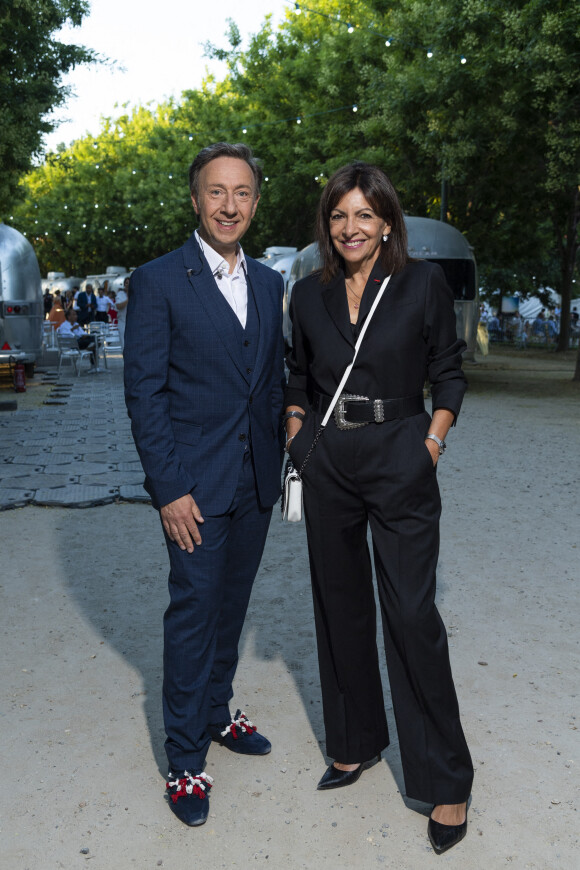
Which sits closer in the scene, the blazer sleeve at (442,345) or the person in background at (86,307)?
the blazer sleeve at (442,345)

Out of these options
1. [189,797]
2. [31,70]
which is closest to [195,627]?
[189,797]

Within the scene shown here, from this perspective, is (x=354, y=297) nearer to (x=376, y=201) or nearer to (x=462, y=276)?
(x=376, y=201)

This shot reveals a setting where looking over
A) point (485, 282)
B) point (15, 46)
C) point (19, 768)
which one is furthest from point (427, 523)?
point (485, 282)

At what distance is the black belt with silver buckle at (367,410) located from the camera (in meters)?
2.99

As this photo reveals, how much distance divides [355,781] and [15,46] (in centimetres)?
1596

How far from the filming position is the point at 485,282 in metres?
39.7

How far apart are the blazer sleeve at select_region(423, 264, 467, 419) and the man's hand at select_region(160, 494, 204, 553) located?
0.82 metres

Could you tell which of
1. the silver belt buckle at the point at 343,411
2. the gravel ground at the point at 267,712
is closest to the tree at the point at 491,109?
the gravel ground at the point at 267,712

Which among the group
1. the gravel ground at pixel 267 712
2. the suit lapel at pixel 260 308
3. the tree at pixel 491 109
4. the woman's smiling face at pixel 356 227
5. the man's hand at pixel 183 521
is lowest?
the gravel ground at pixel 267 712

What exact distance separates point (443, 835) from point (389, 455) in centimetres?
112

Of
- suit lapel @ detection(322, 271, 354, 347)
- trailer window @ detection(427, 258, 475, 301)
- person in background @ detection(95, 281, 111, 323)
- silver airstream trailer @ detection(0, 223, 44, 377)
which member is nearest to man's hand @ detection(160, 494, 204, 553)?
suit lapel @ detection(322, 271, 354, 347)

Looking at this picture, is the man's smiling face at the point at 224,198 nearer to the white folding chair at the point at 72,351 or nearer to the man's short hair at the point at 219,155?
the man's short hair at the point at 219,155

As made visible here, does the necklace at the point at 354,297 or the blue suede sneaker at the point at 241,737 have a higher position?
the necklace at the point at 354,297

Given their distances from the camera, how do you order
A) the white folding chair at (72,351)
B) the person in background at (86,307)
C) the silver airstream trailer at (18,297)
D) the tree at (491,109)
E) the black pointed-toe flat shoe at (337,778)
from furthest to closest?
the person in background at (86,307) < the white folding chair at (72,351) < the silver airstream trailer at (18,297) < the tree at (491,109) < the black pointed-toe flat shoe at (337,778)
